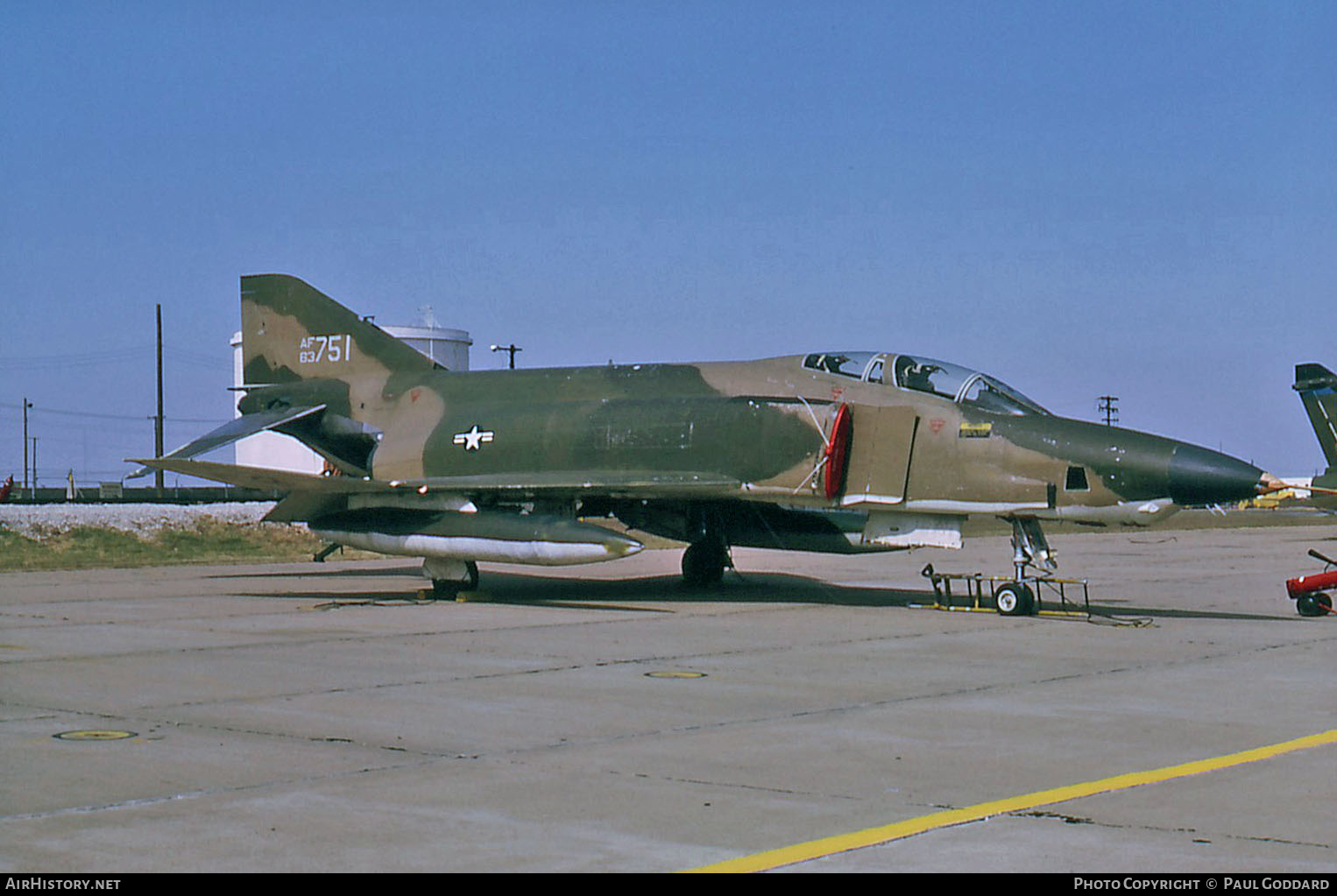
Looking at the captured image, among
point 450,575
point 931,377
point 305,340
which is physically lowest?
point 450,575

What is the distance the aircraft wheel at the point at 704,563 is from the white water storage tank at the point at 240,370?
19.1 metres

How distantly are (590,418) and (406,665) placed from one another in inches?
274

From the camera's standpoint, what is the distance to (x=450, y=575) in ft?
56.1

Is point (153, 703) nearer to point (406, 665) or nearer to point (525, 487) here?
point (406, 665)

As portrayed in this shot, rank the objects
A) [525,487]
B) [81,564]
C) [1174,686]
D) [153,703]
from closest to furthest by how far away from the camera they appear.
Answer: [153,703] → [1174,686] → [525,487] → [81,564]

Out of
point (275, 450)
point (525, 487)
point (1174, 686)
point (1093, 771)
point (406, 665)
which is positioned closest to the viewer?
point (1093, 771)

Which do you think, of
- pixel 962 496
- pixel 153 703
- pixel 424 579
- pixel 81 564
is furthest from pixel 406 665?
pixel 81 564

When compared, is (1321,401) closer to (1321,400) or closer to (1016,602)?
(1321,400)

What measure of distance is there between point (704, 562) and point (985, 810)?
13370 millimetres

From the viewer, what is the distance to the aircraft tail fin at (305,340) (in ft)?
66.9

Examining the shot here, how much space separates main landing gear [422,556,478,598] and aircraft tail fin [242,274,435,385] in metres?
4.14

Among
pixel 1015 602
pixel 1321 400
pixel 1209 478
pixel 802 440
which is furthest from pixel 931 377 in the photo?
pixel 1321 400

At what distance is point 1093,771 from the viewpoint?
6.70 meters

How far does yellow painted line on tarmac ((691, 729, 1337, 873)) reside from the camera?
199 inches
